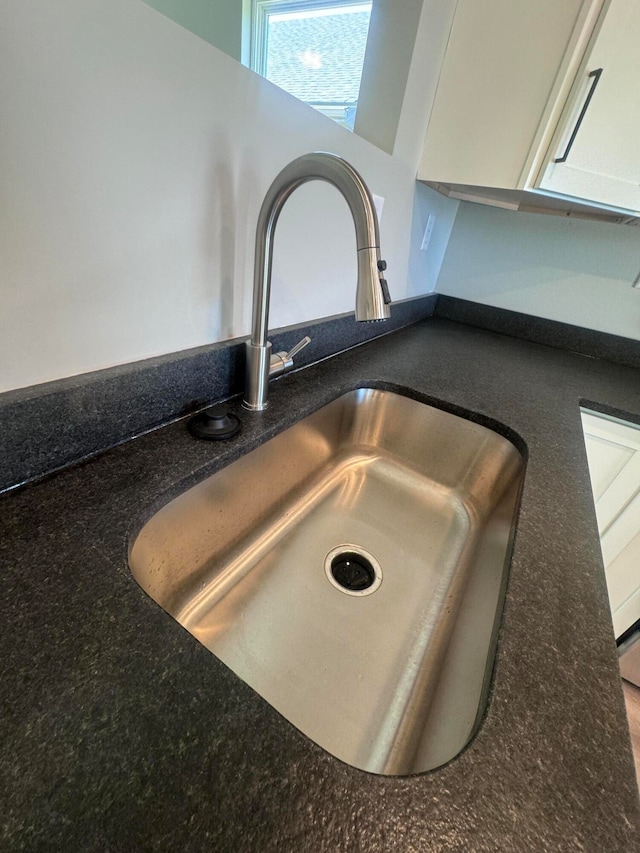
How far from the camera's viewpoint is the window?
2.13 metres

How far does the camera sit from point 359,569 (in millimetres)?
648

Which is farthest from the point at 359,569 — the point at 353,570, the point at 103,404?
the point at 103,404

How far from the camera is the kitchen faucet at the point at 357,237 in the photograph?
1.33ft

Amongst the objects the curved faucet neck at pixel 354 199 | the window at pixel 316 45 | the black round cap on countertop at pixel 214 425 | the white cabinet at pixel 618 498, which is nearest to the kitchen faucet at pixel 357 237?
the curved faucet neck at pixel 354 199

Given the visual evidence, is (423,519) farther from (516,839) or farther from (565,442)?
(516,839)

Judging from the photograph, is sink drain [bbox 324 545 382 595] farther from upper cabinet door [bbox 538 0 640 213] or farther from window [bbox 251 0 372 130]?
window [bbox 251 0 372 130]

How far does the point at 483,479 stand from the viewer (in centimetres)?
77

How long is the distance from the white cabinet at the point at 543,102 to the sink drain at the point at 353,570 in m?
0.99

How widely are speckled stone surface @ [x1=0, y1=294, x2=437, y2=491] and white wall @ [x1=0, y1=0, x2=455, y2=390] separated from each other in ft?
0.10

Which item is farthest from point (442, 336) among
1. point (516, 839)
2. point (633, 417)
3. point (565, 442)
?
point (516, 839)

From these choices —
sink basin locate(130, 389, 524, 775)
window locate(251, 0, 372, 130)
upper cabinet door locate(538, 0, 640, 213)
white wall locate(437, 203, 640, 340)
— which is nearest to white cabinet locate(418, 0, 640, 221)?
upper cabinet door locate(538, 0, 640, 213)

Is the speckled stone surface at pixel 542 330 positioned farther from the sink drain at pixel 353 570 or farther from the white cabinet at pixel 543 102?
the sink drain at pixel 353 570

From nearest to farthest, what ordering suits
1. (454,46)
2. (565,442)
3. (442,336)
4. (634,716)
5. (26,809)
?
1. (26,809)
2. (565,442)
3. (454,46)
4. (634,716)
5. (442,336)

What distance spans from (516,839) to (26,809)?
0.99ft
